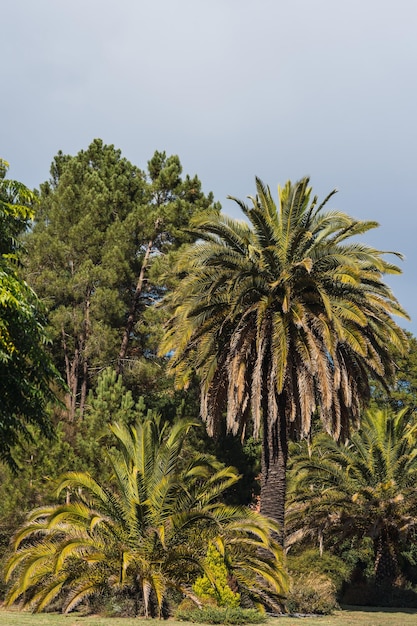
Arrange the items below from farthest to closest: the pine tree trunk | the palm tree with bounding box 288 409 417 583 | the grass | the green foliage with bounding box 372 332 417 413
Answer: the green foliage with bounding box 372 332 417 413 < the pine tree trunk < the palm tree with bounding box 288 409 417 583 < the grass

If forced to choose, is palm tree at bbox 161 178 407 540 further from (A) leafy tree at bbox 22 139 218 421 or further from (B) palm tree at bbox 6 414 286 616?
(A) leafy tree at bbox 22 139 218 421

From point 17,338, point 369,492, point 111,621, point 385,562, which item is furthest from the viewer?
point 385,562

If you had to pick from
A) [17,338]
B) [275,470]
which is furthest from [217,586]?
[17,338]

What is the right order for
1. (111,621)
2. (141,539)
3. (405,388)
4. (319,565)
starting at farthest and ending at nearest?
(405,388) → (319,565) → (141,539) → (111,621)

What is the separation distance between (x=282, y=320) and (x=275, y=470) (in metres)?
4.83

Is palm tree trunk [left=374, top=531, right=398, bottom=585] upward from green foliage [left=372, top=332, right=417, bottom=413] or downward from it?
downward

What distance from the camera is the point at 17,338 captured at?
546 inches

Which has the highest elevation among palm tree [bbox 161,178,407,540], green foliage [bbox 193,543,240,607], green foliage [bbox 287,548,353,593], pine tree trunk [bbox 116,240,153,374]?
pine tree trunk [bbox 116,240,153,374]

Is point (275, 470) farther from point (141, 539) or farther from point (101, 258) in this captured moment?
point (101, 258)

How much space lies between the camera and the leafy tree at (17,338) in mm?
12641

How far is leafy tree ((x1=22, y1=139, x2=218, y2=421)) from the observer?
33.0 metres

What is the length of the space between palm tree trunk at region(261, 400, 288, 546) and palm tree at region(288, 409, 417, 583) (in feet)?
18.4

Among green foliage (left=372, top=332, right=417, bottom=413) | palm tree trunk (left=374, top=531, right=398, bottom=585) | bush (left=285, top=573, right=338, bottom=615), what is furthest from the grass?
green foliage (left=372, top=332, right=417, bottom=413)

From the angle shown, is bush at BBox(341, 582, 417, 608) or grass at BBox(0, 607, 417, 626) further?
bush at BBox(341, 582, 417, 608)
